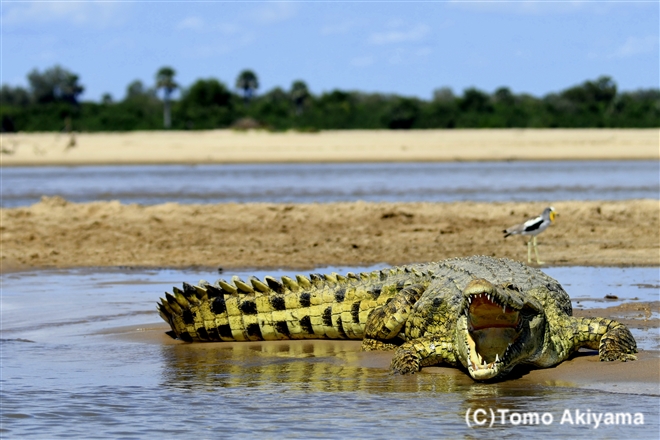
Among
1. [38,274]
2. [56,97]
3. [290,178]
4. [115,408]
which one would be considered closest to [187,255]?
[38,274]

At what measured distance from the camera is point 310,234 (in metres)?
14.5

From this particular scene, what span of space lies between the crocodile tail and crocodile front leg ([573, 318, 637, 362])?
141cm

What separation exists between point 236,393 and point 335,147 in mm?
35748

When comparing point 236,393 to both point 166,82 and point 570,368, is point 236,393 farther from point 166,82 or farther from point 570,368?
point 166,82

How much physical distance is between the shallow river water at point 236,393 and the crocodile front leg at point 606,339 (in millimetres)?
434

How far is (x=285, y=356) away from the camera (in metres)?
7.46

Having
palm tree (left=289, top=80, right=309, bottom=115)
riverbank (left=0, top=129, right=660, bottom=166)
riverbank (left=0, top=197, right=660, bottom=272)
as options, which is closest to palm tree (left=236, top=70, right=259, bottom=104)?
palm tree (left=289, top=80, right=309, bottom=115)

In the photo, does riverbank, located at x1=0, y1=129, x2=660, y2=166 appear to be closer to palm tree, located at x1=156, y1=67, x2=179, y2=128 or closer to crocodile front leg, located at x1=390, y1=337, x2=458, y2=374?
palm tree, located at x1=156, y1=67, x2=179, y2=128

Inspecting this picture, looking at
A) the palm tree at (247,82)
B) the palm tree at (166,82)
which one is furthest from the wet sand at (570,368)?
the palm tree at (247,82)

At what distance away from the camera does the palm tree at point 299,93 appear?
73.8 m

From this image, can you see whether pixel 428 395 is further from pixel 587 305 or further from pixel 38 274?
pixel 38 274

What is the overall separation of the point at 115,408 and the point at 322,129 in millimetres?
47816

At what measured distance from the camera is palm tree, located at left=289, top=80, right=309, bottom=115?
73794 millimetres

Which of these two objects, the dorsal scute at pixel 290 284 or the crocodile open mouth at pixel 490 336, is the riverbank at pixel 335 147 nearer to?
the dorsal scute at pixel 290 284
